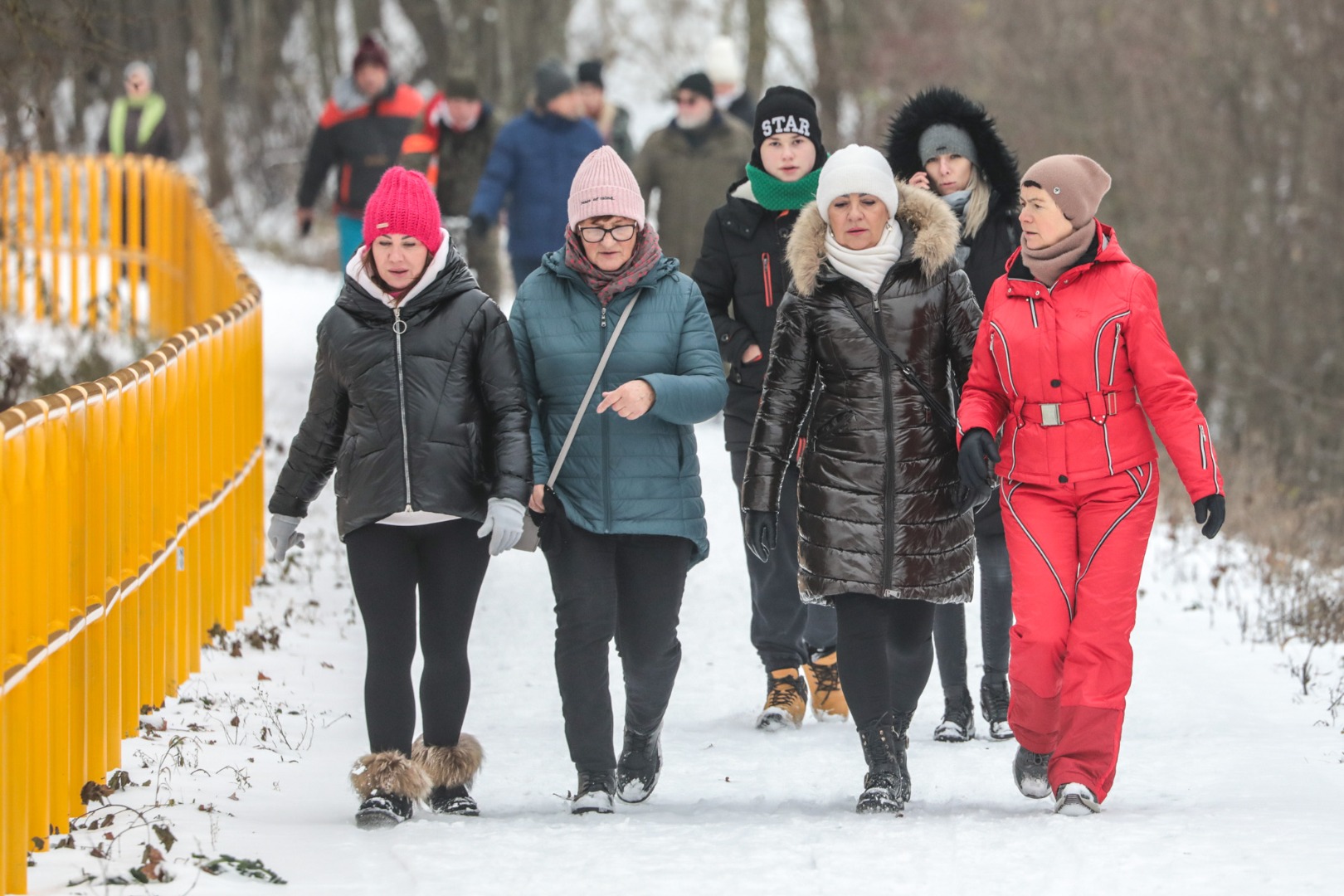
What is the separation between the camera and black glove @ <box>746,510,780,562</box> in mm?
5309

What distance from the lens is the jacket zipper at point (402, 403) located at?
194 inches

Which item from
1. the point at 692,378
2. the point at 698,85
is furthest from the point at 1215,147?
the point at 692,378

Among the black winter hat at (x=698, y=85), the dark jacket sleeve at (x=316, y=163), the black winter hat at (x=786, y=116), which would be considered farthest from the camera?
the dark jacket sleeve at (x=316, y=163)

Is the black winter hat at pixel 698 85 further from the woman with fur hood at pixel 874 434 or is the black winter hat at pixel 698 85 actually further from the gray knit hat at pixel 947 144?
the woman with fur hood at pixel 874 434

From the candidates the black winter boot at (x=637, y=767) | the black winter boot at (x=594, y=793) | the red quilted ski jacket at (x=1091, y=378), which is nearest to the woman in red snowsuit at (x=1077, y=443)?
the red quilted ski jacket at (x=1091, y=378)

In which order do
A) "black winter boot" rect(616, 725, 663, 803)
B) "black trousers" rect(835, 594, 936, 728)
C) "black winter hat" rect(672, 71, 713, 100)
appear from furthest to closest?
"black winter hat" rect(672, 71, 713, 100) → "black winter boot" rect(616, 725, 663, 803) → "black trousers" rect(835, 594, 936, 728)

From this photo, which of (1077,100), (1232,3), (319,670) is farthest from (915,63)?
(319,670)

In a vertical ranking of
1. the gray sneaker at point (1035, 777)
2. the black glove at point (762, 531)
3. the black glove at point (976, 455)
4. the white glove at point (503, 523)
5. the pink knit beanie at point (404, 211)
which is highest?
the pink knit beanie at point (404, 211)

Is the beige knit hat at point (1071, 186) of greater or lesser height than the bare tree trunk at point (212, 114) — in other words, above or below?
below

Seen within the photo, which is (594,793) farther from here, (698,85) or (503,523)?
(698,85)

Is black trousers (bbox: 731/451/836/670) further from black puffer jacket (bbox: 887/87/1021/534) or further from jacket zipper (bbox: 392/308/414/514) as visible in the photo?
jacket zipper (bbox: 392/308/414/514)

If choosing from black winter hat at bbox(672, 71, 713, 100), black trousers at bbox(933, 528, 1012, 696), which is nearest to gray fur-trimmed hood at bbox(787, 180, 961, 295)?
black trousers at bbox(933, 528, 1012, 696)

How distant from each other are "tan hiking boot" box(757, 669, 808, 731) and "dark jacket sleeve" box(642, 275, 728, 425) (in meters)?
1.60

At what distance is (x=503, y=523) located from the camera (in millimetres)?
4867
